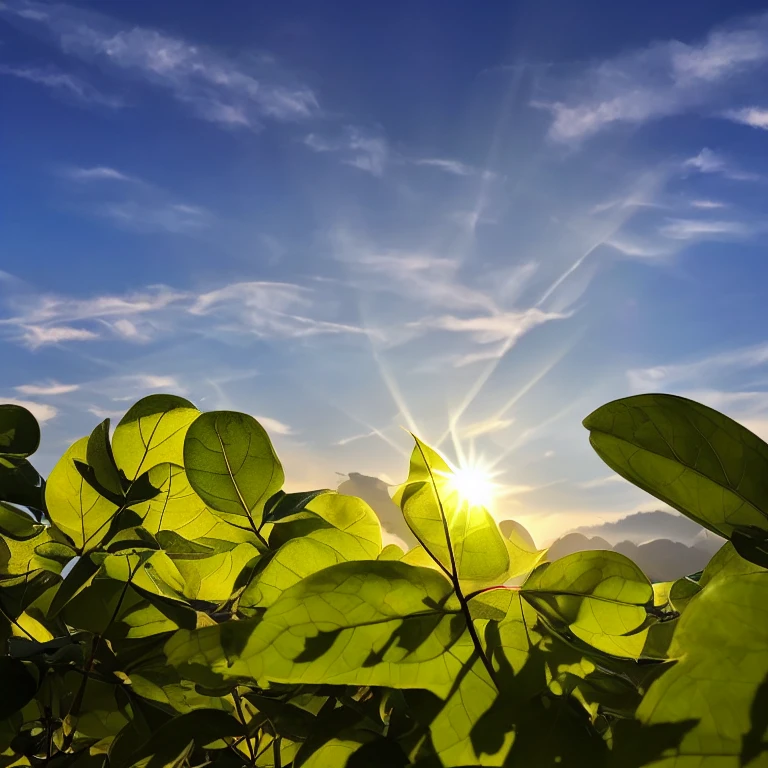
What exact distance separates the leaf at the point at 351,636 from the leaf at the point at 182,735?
17 cm

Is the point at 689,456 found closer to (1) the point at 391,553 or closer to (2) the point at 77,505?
(1) the point at 391,553

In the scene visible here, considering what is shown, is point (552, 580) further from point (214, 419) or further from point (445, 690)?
point (214, 419)

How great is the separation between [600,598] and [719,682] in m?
0.08

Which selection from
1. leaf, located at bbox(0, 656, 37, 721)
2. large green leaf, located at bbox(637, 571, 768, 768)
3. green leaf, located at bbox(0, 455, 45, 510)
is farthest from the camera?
green leaf, located at bbox(0, 455, 45, 510)

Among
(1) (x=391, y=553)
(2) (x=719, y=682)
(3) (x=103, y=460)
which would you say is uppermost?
(3) (x=103, y=460)

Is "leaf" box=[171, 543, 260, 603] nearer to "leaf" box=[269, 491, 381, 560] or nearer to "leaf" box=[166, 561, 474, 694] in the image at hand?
"leaf" box=[269, 491, 381, 560]

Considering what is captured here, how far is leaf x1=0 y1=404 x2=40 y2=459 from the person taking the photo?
607 mm

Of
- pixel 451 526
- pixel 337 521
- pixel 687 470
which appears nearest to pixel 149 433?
pixel 337 521

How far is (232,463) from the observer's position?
1.66 ft

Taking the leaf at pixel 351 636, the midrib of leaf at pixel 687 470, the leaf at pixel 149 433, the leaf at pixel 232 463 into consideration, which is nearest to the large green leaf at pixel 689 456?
the midrib of leaf at pixel 687 470

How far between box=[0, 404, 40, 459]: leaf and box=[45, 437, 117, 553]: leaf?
2.2 inches

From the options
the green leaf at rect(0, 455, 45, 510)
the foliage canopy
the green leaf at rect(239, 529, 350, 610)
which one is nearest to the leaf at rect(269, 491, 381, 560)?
the foliage canopy

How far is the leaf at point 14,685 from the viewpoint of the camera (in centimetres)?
49

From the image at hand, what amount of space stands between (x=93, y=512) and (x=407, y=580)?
340 mm
